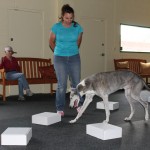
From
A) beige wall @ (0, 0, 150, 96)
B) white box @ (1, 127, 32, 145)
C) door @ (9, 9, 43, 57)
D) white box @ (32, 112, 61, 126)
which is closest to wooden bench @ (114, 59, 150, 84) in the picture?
beige wall @ (0, 0, 150, 96)

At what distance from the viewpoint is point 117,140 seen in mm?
3264

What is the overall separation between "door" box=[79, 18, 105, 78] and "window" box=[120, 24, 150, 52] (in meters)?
0.97

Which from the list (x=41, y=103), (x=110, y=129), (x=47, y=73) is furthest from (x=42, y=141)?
(x=47, y=73)

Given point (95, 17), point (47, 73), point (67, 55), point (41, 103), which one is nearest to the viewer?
point (67, 55)

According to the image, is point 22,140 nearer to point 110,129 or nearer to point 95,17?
point 110,129

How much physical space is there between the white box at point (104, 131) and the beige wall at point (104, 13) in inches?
183

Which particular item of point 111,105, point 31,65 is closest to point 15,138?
point 111,105

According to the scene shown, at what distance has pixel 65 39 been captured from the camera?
433 cm

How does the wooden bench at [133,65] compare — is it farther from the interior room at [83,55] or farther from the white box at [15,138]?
the white box at [15,138]

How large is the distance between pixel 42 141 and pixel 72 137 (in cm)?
37

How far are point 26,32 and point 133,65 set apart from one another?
4088 mm

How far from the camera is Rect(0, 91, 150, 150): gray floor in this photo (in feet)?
9.96

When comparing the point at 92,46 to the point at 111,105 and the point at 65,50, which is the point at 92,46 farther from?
the point at 65,50

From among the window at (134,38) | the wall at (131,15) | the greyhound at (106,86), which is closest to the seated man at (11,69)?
the greyhound at (106,86)
